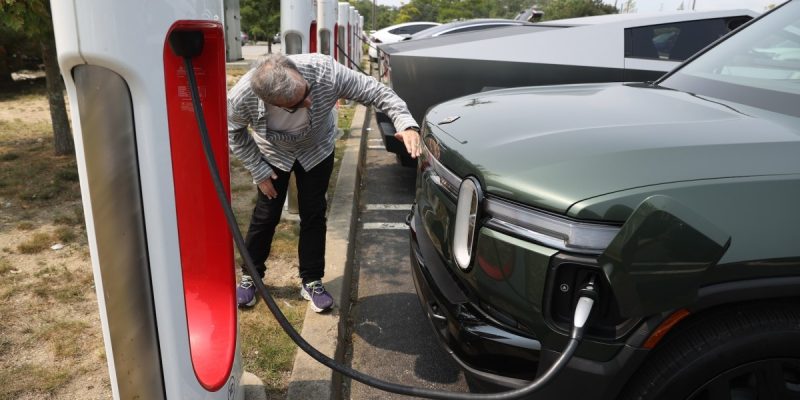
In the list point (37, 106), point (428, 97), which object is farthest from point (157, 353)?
point (37, 106)

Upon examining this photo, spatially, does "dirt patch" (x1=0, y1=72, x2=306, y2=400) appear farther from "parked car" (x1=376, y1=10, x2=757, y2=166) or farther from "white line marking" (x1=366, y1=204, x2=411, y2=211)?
"parked car" (x1=376, y1=10, x2=757, y2=166)

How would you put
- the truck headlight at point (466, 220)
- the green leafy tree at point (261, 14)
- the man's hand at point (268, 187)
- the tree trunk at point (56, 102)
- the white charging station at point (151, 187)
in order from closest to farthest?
the white charging station at point (151, 187) < the truck headlight at point (466, 220) < the man's hand at point (268, 187) < the tree trunk at point (56, 102) < the green leafy tree at point (261, 14)

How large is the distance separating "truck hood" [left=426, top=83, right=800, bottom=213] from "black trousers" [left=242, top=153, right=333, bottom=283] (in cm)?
83

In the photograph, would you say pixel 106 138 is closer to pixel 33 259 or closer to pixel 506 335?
pixel 506 335

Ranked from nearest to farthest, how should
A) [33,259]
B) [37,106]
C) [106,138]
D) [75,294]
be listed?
[106,138]
[75,294]
[33,259]
[37,106]

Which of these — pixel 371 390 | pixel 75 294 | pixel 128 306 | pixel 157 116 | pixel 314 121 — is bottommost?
pixel 371 390

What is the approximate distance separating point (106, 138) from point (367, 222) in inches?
132

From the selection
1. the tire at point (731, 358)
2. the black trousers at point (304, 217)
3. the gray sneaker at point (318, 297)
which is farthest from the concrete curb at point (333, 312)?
the tire at point (731, 358)

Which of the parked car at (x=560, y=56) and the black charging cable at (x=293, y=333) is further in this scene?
the parked car at (x=560, y=56)

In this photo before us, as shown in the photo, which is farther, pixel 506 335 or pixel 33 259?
pixel 33 259

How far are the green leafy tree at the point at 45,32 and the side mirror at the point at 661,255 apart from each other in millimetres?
4303

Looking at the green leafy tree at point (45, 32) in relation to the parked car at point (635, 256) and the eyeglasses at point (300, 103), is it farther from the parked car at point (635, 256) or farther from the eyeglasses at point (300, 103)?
the parked car at point (635, 256)

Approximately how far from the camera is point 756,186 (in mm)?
1522

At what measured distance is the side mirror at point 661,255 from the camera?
1.45 metres
